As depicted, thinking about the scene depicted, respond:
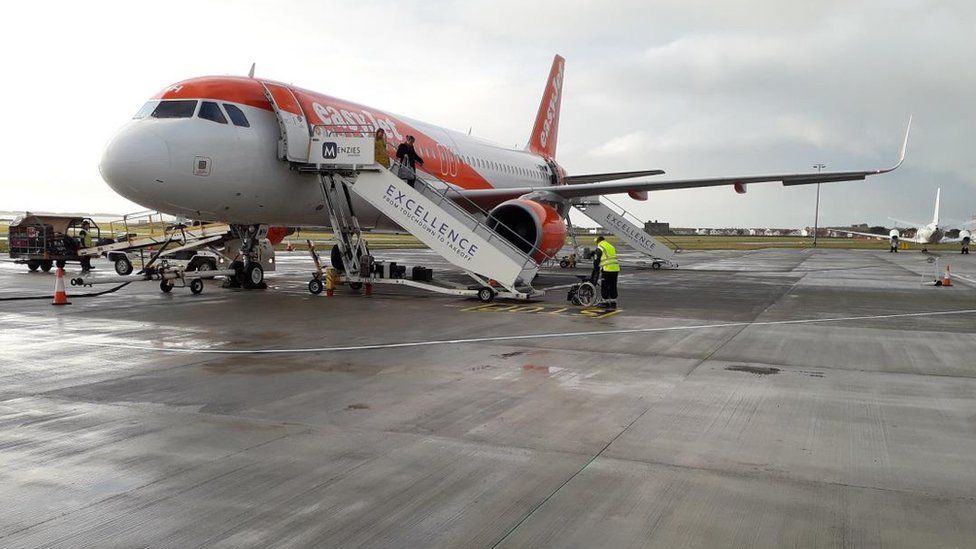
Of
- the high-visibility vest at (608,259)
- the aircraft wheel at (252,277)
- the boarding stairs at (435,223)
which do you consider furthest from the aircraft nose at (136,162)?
the high-visibility vest at (608,259)

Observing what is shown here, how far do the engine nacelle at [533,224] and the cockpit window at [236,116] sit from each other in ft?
18.5

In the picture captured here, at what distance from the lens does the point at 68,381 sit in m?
6.75

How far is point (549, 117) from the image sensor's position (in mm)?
30906

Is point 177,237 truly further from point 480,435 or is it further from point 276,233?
Result: point 480,435

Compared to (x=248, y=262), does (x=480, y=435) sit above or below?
below

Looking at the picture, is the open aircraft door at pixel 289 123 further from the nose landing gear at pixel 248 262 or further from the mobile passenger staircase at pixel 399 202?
the nose landing gear at pixel 248 262

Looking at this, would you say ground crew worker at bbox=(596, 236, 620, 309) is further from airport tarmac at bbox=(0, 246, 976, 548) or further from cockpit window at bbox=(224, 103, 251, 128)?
cockpit window at bbox=(224, 103, 251, 128)

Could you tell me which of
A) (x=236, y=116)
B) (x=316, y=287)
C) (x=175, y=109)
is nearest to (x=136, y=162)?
(x=175, y=109)

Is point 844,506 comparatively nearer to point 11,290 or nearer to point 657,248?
point 11,290

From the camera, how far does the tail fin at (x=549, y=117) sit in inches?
1192

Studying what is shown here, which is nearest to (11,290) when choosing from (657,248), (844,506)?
(844,506)

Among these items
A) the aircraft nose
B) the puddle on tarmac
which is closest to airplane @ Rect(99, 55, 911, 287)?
the aircraft nose

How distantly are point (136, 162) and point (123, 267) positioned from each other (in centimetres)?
1060

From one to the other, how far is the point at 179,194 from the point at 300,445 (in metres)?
9.07
